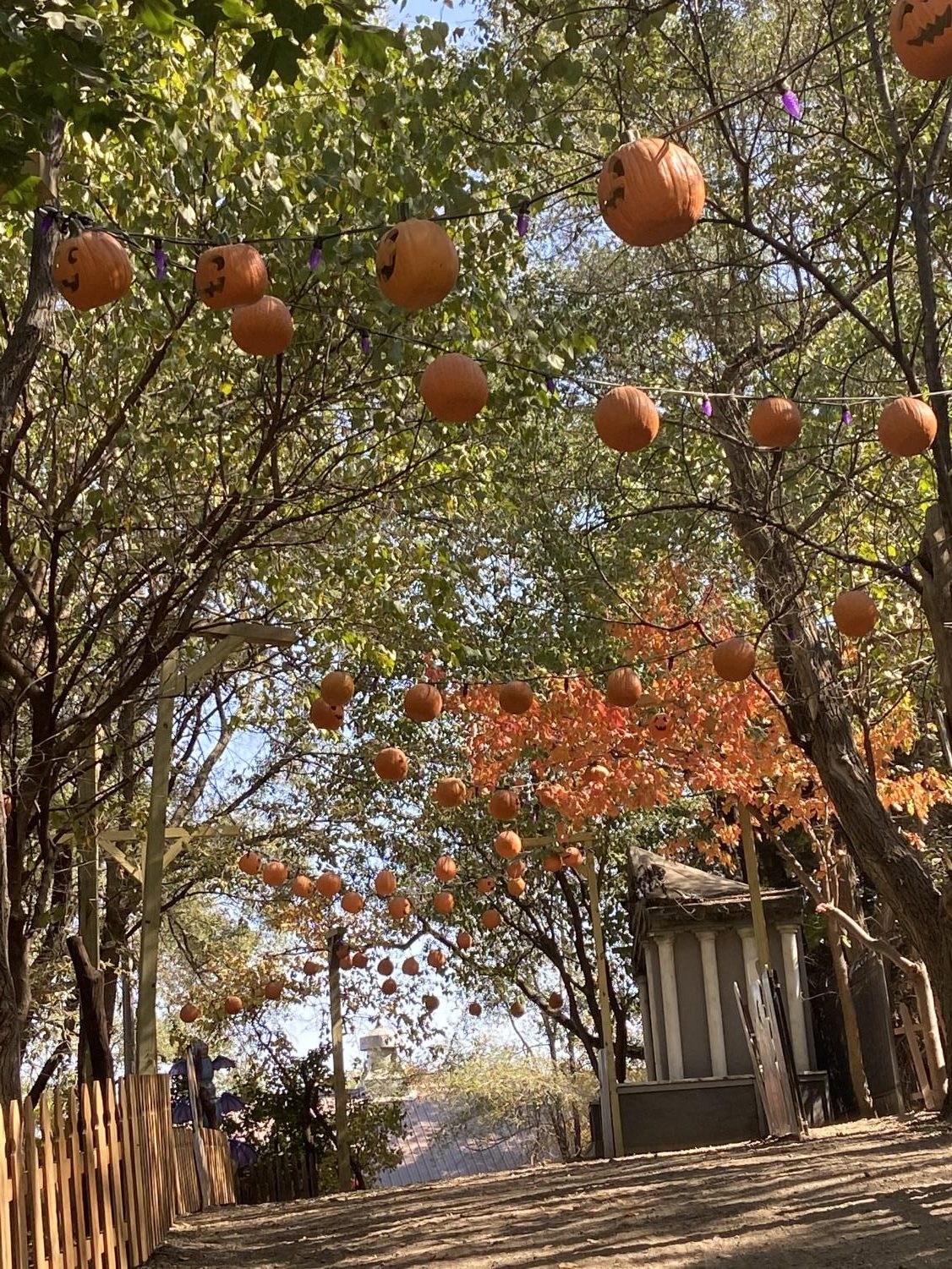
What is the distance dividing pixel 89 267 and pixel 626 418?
2.72 metres

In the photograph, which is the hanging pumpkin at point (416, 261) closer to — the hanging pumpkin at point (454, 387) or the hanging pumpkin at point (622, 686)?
the hanging pumpkin at point (454, 387)

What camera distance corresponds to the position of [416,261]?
16.0ft

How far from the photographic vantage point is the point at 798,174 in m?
8.73

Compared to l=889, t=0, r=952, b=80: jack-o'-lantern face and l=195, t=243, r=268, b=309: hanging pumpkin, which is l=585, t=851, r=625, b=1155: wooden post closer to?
l=195, t=243, r=268, b=309: hanging pumpkin

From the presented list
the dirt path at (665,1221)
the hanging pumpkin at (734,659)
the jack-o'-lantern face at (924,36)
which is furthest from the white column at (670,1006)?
the jack-o'-lantern face at (924,36)

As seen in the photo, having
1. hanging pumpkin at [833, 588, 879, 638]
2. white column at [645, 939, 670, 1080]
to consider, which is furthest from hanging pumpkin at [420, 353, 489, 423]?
white column at [645, 939, 670, 1080]

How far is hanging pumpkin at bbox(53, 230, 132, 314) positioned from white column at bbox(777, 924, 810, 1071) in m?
16.4

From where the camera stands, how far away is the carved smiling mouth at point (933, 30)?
162 inches

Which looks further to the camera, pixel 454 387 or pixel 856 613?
pixel 856 613

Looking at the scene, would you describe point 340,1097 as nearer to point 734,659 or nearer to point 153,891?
point 153,891

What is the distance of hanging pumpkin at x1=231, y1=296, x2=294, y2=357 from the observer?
18.1 feet

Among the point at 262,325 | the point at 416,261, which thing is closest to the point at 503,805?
the point at 262,325

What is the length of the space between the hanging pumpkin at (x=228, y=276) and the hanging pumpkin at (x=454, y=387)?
930mm

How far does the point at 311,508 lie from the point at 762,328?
4.51 m
